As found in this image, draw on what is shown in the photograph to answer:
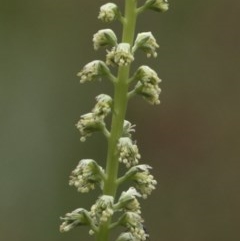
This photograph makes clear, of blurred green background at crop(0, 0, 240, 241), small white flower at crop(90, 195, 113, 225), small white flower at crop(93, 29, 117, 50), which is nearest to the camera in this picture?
small white flower at crop(90, 195, 113, 225)

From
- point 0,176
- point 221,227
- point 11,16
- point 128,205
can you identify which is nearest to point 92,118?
point 128,205

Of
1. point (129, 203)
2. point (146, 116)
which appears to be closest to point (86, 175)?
point (129, 203)

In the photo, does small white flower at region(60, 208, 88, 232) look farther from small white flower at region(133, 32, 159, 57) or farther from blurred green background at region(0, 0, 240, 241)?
blurred green background at region(0, 0, 240, 241)

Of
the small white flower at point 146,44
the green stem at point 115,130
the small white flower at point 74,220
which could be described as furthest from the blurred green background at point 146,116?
the green stem at point 115,130

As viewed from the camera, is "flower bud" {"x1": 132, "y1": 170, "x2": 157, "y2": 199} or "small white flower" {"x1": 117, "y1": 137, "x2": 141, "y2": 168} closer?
"small white flower" {"x1": 117, "y1": 137, "x2": 141, "y2": 168}

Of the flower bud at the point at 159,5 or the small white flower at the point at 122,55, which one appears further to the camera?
the flower bud at the point at 159,5

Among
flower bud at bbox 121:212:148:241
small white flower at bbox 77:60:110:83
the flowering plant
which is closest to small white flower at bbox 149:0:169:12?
the flowering plant

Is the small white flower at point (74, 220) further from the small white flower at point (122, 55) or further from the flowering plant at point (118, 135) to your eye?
the small white flower at point (122, 55)

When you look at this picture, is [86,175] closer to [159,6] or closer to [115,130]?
[115,130]

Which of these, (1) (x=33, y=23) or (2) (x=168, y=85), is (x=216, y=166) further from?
(1) (x=33, y=23)
